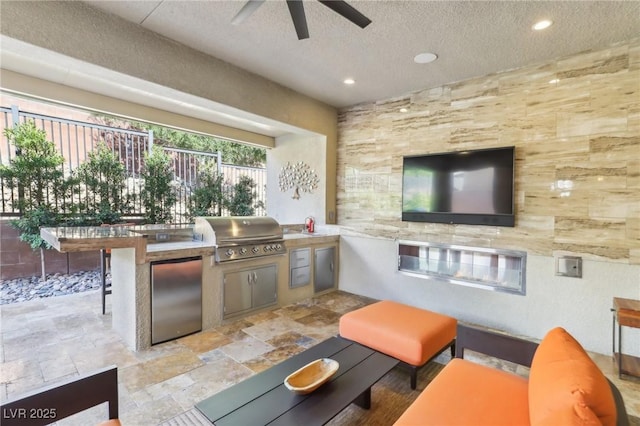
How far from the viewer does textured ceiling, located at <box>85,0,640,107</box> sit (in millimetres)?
2367

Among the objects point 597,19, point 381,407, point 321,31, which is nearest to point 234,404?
point 381,407

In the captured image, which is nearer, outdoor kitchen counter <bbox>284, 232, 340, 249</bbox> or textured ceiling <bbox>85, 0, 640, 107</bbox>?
textured ceiling <bbox>85, 0, 640, 107</bbox>

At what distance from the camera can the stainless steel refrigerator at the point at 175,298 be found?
2.87 m

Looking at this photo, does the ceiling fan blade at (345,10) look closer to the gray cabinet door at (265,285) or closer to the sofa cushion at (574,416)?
the sofa cushion at (574,416)

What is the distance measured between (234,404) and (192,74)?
9.92 ft

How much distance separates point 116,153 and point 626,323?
6.88m

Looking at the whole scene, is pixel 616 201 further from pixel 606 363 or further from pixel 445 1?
pixel 445 1

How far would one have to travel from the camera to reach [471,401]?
1.49m

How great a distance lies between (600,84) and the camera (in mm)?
2871

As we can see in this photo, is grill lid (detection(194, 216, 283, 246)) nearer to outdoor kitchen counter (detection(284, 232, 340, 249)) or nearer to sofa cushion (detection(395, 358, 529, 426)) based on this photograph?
outdoor kitchen counter (detection(284, 232, 340, 249))

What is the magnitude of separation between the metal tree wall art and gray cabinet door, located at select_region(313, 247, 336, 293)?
112cm

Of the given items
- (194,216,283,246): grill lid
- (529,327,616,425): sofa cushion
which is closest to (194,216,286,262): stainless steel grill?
(194,216,283,246): grill lid

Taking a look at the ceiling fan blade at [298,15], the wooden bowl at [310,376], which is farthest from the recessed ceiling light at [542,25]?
the wooden bowl at [310,376]

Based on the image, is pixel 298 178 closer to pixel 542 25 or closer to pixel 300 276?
pixel 300 276
